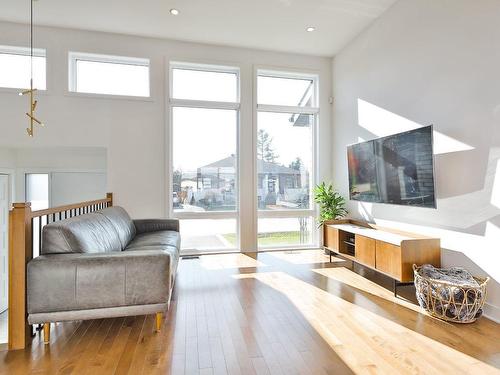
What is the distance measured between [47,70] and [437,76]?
534 centimetres

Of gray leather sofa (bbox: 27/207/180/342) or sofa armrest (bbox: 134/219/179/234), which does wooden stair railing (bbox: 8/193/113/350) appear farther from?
sofa armrest (bbox: 134/219/179/234)

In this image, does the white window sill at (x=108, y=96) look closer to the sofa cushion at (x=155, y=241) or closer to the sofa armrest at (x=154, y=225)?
the sofa armrest at (x=154, y=225)

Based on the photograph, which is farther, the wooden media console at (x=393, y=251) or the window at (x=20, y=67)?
the window at (x=20, y=67)

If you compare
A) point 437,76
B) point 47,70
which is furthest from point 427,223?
point 47,70

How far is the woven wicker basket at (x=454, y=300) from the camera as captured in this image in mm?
2484

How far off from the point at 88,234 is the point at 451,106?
3750 mm

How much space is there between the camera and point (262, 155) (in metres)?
5.38

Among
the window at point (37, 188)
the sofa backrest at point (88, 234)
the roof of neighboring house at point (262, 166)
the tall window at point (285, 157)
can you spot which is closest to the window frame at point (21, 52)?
the window at point (37, 188)

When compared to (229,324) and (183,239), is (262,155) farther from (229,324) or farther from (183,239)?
(229,324)

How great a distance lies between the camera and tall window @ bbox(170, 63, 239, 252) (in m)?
5.07

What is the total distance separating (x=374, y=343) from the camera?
2.20 meters

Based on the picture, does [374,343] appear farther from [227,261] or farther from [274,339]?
[227,261]

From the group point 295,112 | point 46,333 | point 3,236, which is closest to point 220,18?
point 295,112

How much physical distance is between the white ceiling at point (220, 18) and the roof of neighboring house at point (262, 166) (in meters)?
2.00
